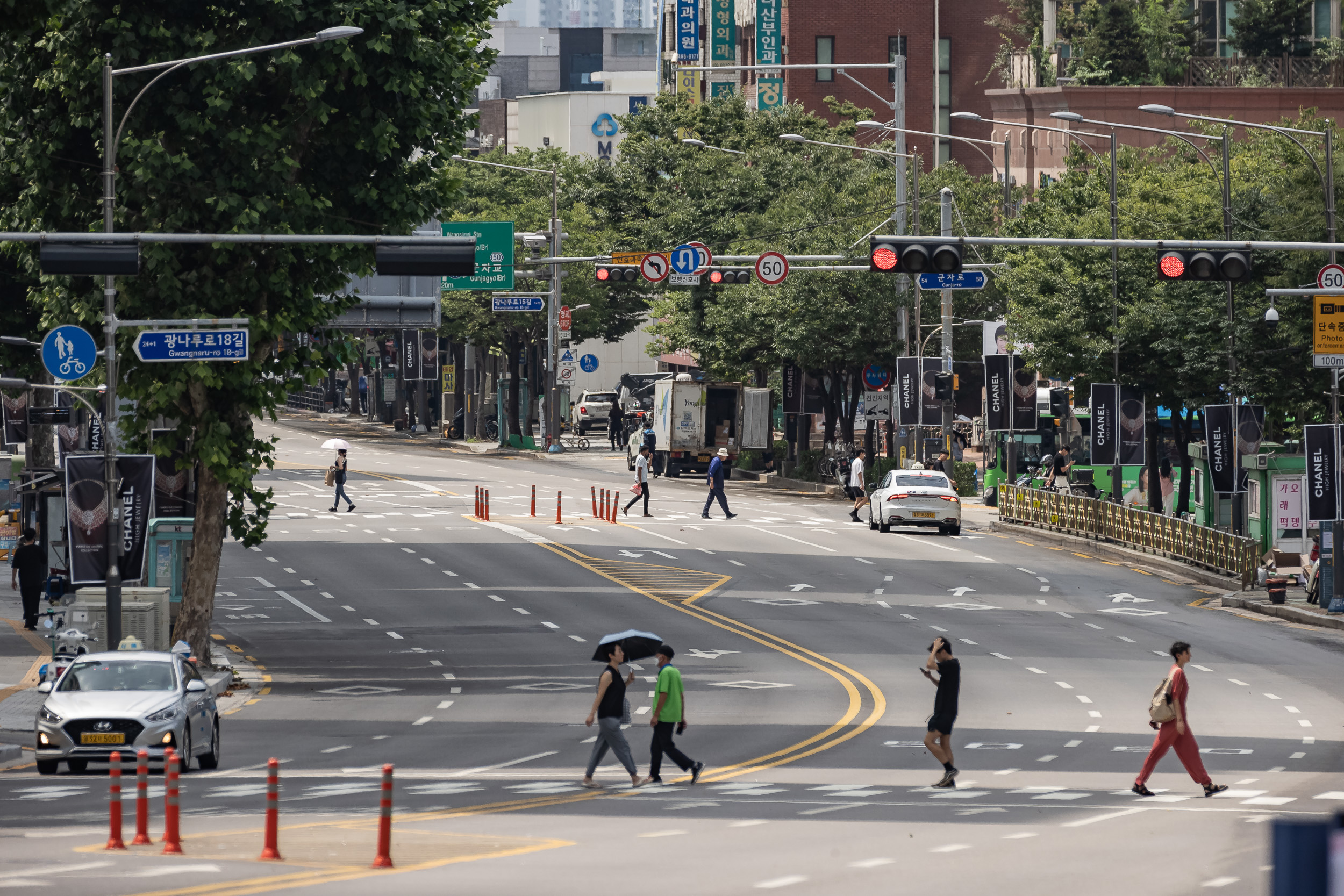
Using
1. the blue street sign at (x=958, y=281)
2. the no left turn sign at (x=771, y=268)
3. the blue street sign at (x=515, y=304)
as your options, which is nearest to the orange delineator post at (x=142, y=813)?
the blue street sign at (x=958, y=281)

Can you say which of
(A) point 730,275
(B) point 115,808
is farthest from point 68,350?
(A) point 730,275

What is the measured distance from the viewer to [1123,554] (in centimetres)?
4609

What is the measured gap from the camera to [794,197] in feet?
213

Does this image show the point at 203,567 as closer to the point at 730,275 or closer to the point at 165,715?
the point at 165,715

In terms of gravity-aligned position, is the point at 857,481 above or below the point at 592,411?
below

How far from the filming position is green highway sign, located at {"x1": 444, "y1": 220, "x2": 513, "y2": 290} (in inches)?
2185

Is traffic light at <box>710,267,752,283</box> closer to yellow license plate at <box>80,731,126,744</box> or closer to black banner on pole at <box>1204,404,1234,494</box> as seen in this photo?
black banner on pole at <box>1204,404,1234,494</box>

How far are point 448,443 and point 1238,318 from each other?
182 ft

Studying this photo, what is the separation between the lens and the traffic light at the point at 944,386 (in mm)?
52500

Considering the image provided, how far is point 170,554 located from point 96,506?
5.80 meters

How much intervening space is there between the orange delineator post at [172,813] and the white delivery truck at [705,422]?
56.8 m

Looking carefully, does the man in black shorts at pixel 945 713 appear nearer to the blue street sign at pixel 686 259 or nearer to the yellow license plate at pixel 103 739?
the yellow license plate at pixel 103 739

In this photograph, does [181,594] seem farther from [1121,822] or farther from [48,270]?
[1121,822]

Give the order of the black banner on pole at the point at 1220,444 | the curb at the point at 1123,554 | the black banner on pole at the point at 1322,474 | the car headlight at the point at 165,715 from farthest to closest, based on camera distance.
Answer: the curb at the point at 1123,554
the black banner on pole at the point at 1220,444
the black banner on pole at the point at 1322,474
the car headlight at the point at 165,715
